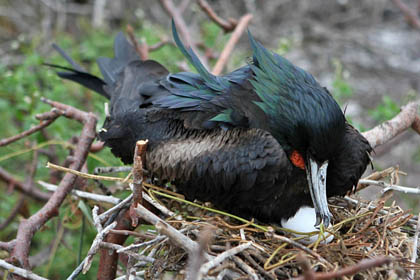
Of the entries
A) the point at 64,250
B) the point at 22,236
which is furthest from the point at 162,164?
the point at 64,250

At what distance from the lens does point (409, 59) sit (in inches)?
205

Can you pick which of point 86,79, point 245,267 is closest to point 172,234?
point 245,267

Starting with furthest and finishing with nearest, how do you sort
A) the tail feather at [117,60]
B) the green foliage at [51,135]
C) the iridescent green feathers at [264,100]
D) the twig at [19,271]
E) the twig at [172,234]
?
the tail feather at [117,60], the green foliage at [51,135], the iridescent green feathers at [264,100], the twig at [19,271], the twig at [172,234]

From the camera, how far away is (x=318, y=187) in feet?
→ 6.32

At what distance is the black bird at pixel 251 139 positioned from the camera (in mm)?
1888

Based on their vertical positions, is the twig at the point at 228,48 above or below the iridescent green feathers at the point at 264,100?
above

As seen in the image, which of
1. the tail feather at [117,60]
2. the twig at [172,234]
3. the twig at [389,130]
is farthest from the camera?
the tail feather at [117,60]

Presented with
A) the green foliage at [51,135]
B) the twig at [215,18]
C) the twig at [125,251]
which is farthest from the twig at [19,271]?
the twig at [215,18]

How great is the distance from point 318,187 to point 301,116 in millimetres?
275

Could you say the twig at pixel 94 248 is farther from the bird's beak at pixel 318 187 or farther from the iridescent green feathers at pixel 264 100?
the bird's beak at pixel 318 187

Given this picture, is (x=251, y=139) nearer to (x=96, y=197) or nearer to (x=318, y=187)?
(x=318, y=187)

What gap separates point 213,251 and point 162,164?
441mm

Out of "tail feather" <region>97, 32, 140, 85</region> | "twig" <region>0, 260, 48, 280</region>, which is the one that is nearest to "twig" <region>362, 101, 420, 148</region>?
"tail feather" <region>97, 32, 140, 85</region>

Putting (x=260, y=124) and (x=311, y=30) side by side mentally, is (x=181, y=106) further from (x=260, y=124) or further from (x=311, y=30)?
(x=311, y=30)
